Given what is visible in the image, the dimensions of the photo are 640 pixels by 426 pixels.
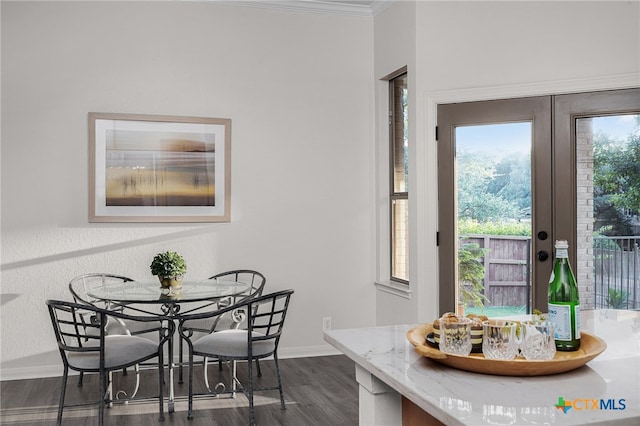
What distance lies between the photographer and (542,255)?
4203 millimetres

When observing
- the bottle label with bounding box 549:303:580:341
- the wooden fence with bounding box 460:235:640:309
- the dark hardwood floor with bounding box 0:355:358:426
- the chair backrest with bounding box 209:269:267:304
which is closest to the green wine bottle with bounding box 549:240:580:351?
the bottle label with bounding box 549:303:580:341

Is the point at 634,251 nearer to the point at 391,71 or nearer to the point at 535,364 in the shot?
the point at 391,71

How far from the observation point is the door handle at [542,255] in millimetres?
4192

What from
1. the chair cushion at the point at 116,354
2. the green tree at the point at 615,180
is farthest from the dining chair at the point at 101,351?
the green tree at the point at 615,180

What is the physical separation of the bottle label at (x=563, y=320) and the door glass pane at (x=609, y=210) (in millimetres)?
2564

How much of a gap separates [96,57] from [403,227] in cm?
282

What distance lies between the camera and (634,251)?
12.8 feet

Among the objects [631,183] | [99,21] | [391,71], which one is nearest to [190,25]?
[99,21]

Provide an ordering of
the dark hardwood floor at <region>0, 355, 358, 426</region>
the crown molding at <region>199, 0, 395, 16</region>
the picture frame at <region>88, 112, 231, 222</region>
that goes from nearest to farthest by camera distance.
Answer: the dark hardwood floor at <region>0, 355, 358, 426</region>
the picture frame at <region>88, 112, 231, 222</region>
the crown molding at <region>199, 0, 395, 16</region>

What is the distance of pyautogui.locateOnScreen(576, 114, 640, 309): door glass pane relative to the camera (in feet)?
12.8

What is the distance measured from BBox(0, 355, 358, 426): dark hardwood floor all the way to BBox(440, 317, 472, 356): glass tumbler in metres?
2.12

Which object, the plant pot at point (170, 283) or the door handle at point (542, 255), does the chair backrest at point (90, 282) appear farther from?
the door handle at point (542, 255)

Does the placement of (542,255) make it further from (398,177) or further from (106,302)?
(106,302)

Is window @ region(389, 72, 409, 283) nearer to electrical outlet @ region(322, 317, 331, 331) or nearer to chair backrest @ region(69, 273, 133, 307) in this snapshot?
electrical outlet @ region(322, 317, 331, 331)
